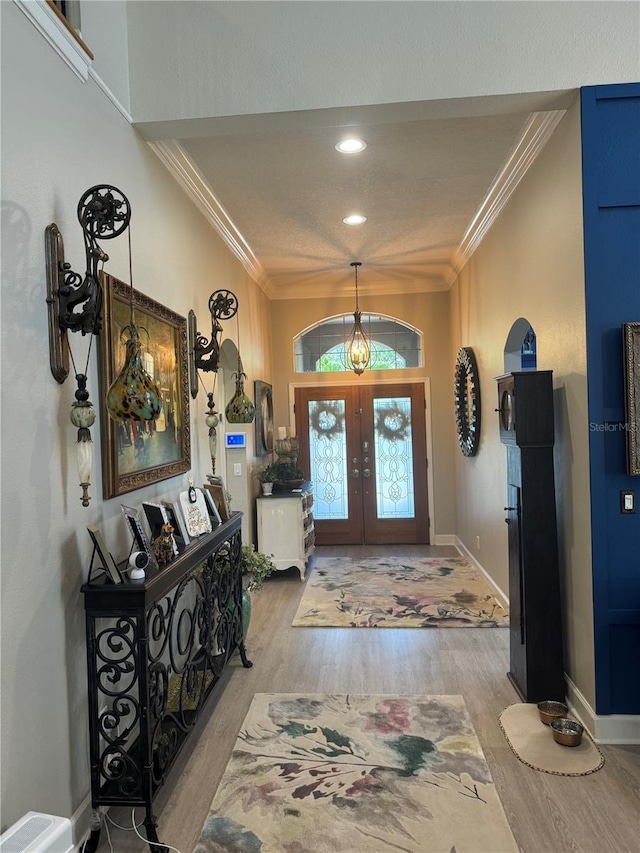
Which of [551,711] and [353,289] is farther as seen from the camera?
[353,289]

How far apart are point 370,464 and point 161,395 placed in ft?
14.0

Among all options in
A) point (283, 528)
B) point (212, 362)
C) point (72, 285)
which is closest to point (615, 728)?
point (212, 362)

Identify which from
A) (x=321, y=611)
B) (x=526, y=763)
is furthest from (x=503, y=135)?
(x=321, y=611)

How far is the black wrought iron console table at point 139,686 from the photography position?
200 centimetres

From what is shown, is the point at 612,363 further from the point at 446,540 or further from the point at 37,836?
the point at 446,540

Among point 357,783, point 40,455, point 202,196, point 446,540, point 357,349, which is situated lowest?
point 357,783

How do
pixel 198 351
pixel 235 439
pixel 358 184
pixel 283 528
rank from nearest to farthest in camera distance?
pixel 198 351 < pixel 358 184 < pixel 235 439 < pixel 283 528

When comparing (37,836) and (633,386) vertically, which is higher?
(633,386)

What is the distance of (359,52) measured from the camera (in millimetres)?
2617

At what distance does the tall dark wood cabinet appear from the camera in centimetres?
289

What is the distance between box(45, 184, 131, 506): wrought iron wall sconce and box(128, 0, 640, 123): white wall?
1045 millimetres

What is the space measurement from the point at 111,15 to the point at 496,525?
13.8 ft

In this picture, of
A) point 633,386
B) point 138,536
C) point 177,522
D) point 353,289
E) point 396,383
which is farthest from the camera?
point 396,383

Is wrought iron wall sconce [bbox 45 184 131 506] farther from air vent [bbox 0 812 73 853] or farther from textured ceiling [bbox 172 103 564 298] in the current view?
textured ceiling [bbox 172 103 564 298]
